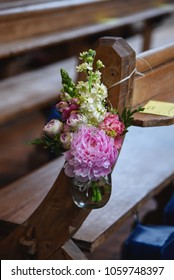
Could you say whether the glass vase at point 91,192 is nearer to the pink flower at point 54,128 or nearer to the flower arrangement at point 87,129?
the flower arrangement at point 87,129

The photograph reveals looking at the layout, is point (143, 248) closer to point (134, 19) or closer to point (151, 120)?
point (151, 120)

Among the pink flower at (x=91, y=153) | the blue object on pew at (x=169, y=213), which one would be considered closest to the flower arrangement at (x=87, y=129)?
the pink flower at (x=91, y=153)

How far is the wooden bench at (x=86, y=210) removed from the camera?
5.60 ft

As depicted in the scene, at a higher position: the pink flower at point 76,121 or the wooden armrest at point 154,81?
the pink flower at point 76,121

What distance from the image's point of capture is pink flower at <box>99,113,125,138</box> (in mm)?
1617

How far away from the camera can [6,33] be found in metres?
3.76

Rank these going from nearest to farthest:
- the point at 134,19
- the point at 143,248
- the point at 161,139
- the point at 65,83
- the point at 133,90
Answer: the point at 65,83 < the point at 133,90 < the point at 143,248 < the point at 161,139 < the point at 134,19

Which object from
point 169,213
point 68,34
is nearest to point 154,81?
point 169,213

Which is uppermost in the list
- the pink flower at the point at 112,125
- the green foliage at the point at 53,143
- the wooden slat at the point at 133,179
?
the pink flower at the point at 112,125

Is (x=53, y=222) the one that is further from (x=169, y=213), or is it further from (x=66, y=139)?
(x=169, y=213)

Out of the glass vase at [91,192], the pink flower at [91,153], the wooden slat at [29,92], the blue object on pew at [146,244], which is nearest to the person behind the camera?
the pink flower at [91,153]

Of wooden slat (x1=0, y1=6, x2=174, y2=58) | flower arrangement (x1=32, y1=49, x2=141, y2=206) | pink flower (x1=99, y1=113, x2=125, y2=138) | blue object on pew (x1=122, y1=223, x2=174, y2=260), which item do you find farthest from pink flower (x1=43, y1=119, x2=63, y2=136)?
wooden slat (x1=0, y1=6, x2=174, y2=58)

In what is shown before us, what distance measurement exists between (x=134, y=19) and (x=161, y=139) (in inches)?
85.5
